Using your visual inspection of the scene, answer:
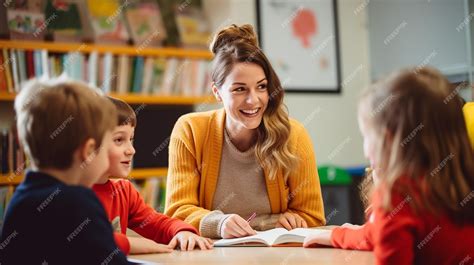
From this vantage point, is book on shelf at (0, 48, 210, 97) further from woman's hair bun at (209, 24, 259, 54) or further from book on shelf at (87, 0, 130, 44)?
woman's hair bun at (209, 24, 259, 54)

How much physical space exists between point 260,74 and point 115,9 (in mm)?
1916

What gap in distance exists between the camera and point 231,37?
2.29 metres

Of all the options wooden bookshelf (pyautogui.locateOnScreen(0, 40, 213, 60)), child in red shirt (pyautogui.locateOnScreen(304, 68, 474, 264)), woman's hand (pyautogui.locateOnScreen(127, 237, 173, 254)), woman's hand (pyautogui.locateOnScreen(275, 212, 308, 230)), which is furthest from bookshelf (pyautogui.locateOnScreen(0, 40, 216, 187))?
child in red shirt (pyautogui.locateOnScreen(304, 68, 474, 264))

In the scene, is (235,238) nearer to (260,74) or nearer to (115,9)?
(260,74)

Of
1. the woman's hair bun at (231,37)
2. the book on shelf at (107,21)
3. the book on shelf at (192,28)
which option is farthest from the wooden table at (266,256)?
the book on shelf at (192,28)

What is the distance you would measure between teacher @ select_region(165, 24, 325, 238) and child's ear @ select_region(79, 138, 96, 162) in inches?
33.4

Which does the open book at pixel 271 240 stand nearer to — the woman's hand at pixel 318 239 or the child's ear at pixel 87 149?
the woman's hand at pixel 318 239

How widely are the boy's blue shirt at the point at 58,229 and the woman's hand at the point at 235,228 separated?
64cm

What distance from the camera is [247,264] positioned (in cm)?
141

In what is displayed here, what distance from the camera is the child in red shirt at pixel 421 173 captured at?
3.70 feet

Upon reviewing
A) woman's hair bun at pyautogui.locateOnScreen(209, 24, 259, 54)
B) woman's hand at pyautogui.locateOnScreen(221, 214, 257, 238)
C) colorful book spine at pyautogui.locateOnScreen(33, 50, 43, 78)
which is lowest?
woman's hand at pyautogui.locateOnScreen(221, 214, 257, 238)

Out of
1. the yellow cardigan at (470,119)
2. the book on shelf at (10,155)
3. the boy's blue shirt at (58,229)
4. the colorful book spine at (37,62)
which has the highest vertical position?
the colorful book spine at (37,62)

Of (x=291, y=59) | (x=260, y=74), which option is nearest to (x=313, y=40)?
(x=291, y=59)

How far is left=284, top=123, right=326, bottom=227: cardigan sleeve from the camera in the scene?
2215 millimetres
